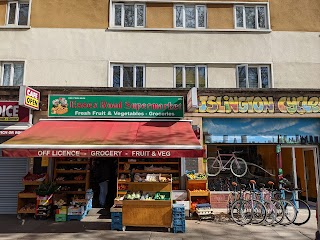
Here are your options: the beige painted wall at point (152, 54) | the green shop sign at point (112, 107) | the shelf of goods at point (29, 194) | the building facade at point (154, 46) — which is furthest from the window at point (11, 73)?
the shelf of goods at point (29, 194)

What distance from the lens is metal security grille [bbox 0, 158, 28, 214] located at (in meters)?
11.2

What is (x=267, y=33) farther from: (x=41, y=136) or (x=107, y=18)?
(x=41, y=136)

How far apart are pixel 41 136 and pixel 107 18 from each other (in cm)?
659

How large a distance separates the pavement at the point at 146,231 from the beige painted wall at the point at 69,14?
836cm

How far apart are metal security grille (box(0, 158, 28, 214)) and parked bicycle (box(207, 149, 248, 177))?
735cm

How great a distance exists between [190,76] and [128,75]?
2771 millimetres

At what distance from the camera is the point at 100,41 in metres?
12.9

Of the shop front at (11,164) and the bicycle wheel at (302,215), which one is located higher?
the shop front at (11,164)

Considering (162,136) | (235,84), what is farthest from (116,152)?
(235,84)

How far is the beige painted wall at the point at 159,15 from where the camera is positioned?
13.2 meters

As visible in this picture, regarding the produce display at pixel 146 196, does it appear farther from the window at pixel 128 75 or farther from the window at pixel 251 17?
the window at pixel 251 17

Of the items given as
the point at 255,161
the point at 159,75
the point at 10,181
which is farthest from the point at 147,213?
the point at 159,75

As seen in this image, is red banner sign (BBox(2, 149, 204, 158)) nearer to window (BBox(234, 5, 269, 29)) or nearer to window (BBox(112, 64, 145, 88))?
window (BBox(112, 64, 145, 88))

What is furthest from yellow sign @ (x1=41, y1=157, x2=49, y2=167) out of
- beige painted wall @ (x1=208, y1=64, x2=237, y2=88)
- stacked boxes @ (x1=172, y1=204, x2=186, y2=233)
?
beige painted wall @ (x1=208, y1=64, x2=237, y2=88)
